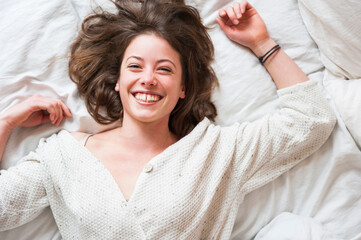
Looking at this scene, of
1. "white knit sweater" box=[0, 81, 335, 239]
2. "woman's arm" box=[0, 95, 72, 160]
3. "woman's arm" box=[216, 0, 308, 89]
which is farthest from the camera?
"woman's arm" box=[216, 0, 308, 89]

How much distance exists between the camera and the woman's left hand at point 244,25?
150cm

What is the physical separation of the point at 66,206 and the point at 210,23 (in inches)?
37.0

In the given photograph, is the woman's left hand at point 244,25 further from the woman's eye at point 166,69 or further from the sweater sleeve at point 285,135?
the woman's eye at point 166,69

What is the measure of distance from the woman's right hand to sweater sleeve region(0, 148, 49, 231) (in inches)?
5.7

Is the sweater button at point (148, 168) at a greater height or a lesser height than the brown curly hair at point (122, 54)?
lesser

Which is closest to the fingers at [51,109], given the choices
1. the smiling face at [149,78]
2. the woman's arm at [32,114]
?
the woman's arm at [32,114]

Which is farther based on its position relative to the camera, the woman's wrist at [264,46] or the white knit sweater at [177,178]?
the woman's wrist at [264,46]

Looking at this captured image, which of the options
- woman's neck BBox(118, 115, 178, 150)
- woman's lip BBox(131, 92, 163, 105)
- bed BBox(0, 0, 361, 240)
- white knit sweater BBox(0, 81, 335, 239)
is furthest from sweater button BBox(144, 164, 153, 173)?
bed BBox(0, 0, 361, 240)

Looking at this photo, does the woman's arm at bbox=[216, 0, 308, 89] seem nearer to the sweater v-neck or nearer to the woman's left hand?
the woman's left hand

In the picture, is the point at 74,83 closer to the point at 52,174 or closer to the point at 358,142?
the point at 52,174

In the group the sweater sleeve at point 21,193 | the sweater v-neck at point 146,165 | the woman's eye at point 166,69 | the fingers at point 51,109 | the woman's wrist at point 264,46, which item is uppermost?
the woman's wrist at point 264,46

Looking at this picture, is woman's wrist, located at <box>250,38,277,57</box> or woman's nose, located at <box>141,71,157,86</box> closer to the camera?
woman's nose, located at <box>141,71,157,86</box>

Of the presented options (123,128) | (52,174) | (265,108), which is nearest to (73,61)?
(123,128)

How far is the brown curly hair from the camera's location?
56.1 inches
